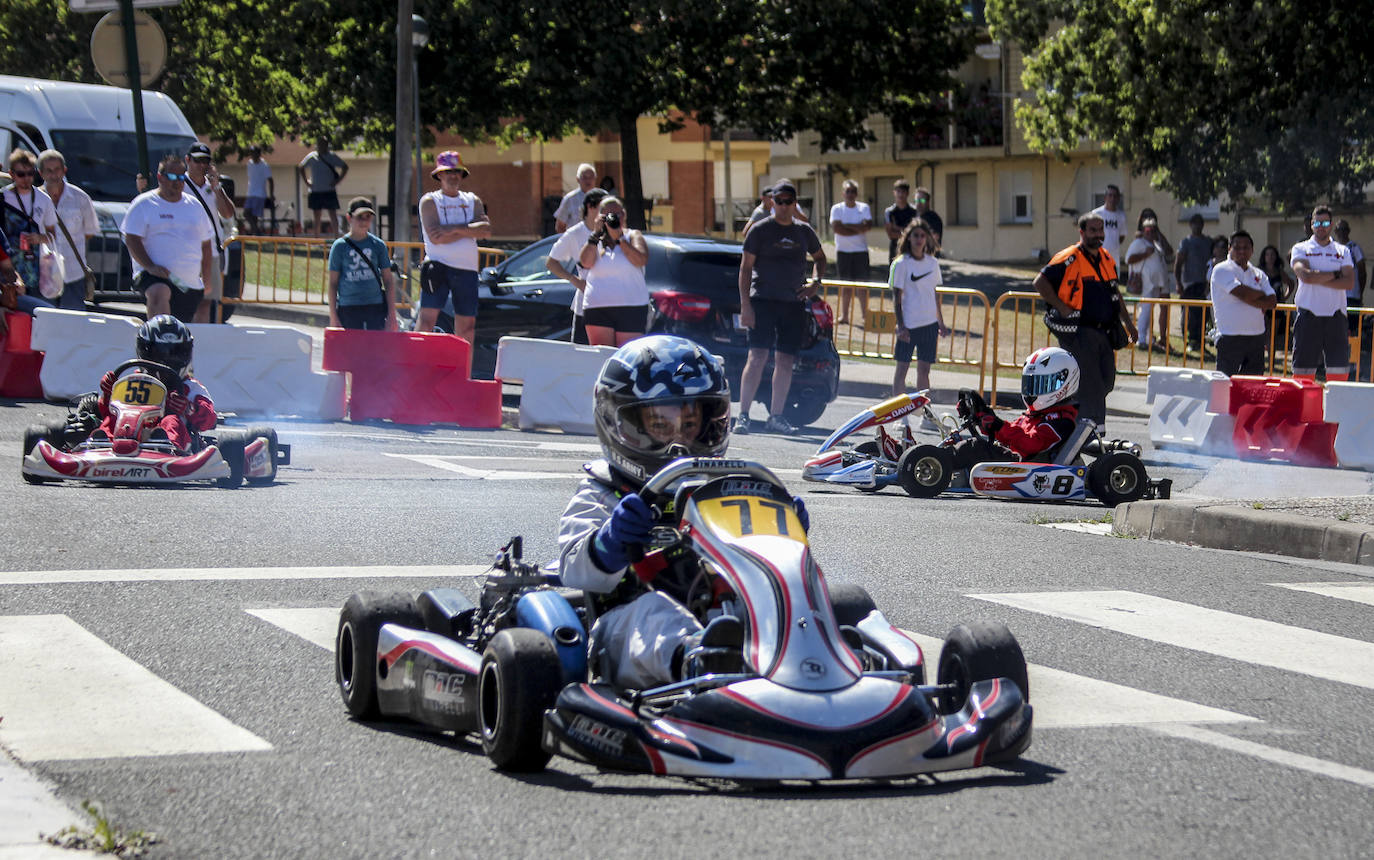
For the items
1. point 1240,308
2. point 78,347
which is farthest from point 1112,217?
point 78,347

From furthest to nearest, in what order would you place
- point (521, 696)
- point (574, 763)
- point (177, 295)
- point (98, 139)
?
1. point (98, 139)
2. point (177, 295)
3. point (574, 763)
4. point (521, 696)

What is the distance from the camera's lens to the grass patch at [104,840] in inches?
157

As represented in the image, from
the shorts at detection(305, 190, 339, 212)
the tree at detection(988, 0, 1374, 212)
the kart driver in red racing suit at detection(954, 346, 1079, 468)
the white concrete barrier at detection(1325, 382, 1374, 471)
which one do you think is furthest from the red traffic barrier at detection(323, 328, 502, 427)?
the shorts at detection(305, 190, 339, 212)

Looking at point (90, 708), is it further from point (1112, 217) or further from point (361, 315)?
point (1112, 217)

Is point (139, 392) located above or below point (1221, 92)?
below

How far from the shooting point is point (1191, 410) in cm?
1500

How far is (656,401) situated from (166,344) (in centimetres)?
642

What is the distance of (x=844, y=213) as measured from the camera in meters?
23.9

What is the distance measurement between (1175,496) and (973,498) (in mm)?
1298

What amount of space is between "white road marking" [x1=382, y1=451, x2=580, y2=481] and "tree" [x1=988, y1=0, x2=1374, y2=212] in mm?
15683

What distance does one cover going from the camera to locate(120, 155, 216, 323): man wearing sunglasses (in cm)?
1435

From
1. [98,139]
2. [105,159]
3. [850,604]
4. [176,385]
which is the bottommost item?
[850,604]

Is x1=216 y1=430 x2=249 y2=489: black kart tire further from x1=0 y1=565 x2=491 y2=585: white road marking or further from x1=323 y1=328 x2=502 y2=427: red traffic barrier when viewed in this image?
x1=323 y1=328 x2=502 y2=427: red traffic barrier

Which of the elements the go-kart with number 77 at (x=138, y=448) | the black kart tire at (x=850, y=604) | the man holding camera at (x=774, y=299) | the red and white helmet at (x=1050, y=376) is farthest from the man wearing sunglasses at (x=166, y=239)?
the black kart tire at (x=850, y=604)
